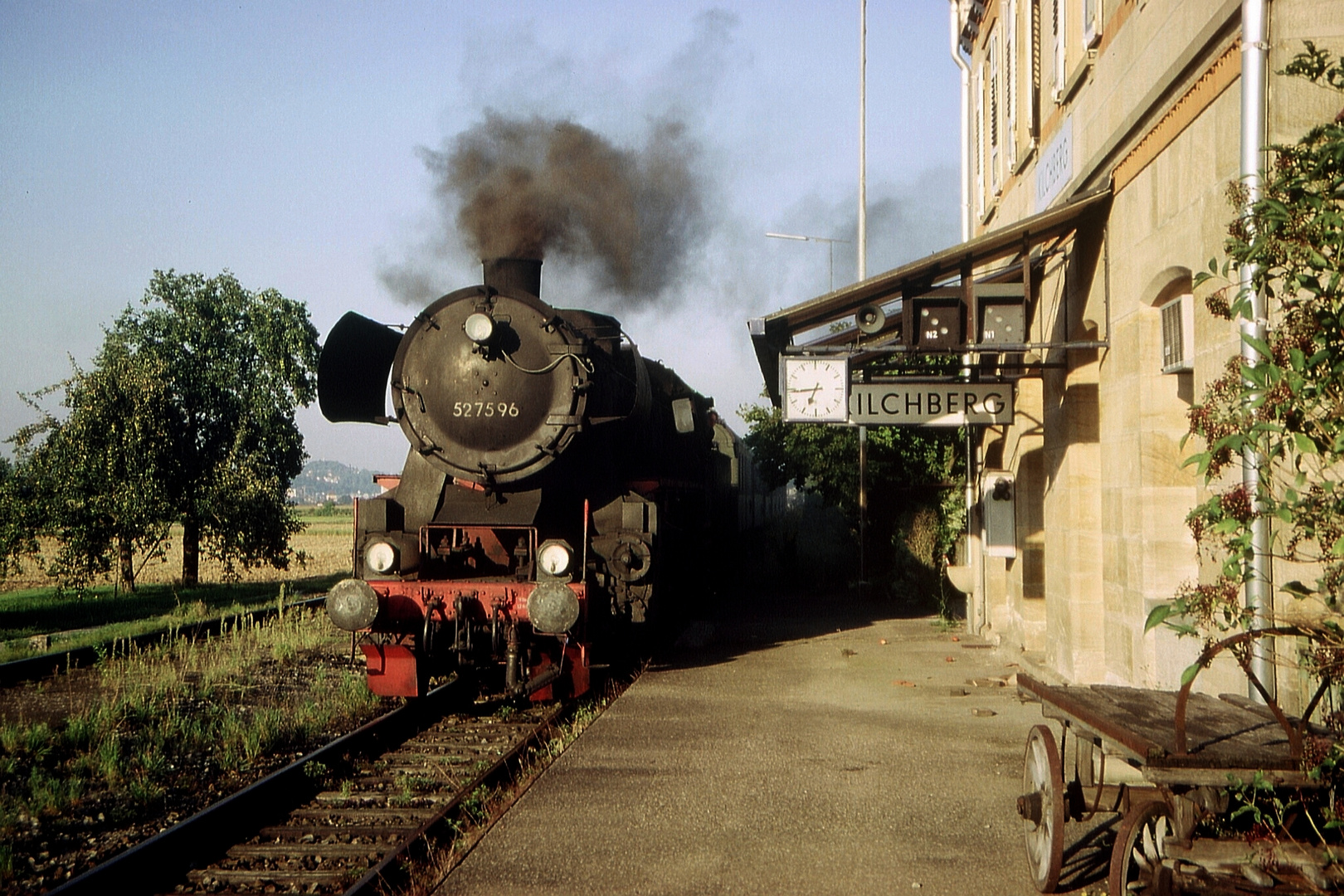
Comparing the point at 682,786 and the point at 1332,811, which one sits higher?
the point at 1332,811

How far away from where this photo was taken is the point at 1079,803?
15.1ft

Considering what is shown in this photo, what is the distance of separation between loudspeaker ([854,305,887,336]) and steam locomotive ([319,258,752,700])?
2.11 meters

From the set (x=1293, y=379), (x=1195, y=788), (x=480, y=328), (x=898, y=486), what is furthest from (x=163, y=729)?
(x=898, y=486)

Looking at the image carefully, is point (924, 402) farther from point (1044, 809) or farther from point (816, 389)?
point (1044, 809)

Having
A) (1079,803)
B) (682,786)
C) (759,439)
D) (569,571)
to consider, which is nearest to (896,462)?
(759,439)

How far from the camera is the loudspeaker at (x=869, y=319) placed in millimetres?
9148

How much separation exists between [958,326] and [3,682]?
933cm

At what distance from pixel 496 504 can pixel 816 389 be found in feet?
9.44

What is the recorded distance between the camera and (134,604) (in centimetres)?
1906

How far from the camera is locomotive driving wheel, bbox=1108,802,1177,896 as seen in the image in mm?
3793

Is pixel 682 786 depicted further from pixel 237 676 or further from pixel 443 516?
pixel 237 676

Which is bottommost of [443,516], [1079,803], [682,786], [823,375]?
[682,786]

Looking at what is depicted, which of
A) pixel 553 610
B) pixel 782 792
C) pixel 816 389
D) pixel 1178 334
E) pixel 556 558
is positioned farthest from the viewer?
pixel 816 389

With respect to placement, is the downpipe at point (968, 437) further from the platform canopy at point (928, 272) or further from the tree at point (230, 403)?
the tree at point (230, 403)
